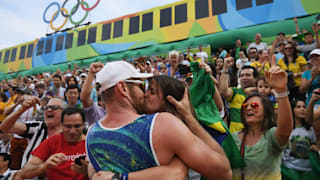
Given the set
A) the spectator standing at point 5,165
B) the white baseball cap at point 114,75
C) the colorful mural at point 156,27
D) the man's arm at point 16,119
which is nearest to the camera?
the white baseball cap at point 114,75

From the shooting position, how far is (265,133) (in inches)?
89.2

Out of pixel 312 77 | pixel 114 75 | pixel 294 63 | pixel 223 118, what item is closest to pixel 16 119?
pixel 114 75

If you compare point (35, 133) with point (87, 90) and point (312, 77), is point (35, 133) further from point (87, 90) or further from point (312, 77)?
point (312, 77)

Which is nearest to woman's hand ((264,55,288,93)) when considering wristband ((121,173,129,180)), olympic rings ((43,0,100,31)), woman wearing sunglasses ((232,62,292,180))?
woman wearing sunglasses ((232,62,292,180))

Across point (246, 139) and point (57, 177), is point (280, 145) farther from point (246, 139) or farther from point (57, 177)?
point (57, 177)

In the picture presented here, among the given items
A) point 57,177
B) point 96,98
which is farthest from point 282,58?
point 57,177

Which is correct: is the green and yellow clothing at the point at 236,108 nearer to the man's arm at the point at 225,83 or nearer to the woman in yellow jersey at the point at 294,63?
the man's arm at the point at 225,83

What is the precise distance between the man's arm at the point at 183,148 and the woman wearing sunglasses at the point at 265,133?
98cm

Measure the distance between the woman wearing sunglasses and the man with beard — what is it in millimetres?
913

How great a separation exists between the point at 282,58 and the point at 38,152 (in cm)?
567

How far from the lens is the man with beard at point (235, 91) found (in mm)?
3386

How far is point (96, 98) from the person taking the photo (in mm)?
4832

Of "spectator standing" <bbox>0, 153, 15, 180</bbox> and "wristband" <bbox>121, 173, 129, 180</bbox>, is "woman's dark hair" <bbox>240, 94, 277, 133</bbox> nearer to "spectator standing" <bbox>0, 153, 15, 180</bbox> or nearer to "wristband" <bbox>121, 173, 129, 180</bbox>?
"wristband" <bbox>121, 173, 129, 180</bbox>

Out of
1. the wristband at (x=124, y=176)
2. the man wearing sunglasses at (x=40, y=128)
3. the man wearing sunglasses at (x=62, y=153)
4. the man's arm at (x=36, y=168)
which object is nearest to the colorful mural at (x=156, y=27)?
the man wearing sunglasses at (x=40, y=128)
